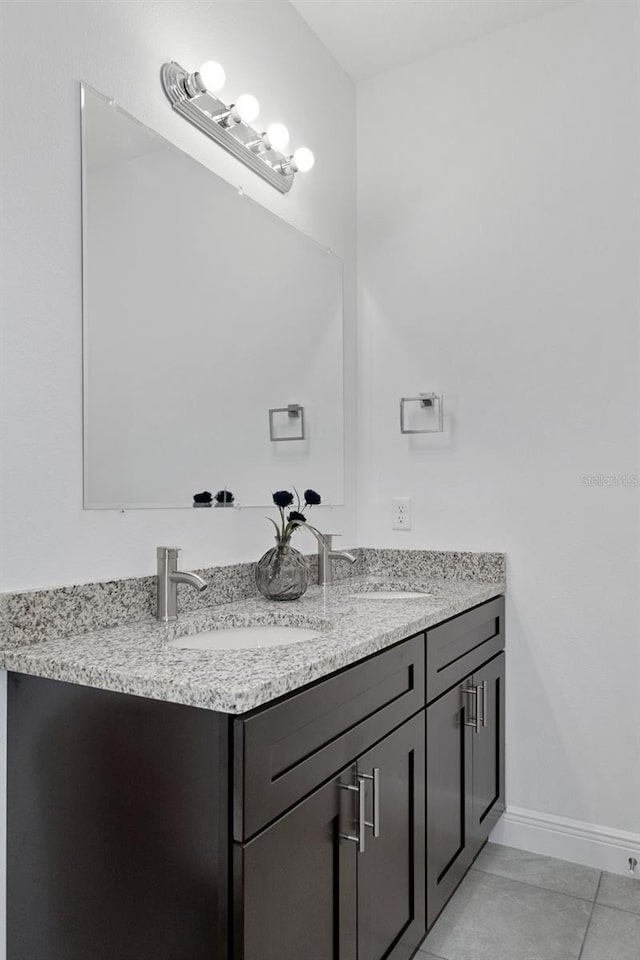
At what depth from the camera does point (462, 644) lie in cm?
184

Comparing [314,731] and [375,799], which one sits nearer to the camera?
[314,731]

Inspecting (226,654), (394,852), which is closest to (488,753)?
(394,852)

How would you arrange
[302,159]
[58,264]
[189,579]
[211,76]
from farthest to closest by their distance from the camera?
[302,159] < [211,76] < [189,579] < [58,264]

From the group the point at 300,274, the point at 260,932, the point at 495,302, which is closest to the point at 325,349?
the point at 300,274

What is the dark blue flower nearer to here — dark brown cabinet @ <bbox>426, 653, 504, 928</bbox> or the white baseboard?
dark brown cabinet @ <bbox>426, 653, 504, 928</bbox>

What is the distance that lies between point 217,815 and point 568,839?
5.28 feet

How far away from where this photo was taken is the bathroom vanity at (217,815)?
3.10ft

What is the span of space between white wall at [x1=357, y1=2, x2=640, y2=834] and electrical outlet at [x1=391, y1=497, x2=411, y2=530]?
0.03 m

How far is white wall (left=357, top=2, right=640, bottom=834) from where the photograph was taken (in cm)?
205

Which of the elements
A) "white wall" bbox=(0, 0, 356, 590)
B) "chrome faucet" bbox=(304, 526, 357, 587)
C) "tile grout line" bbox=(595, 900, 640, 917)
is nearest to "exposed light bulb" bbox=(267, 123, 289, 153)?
"white wall" bbox=(0, 0, 356, 590)

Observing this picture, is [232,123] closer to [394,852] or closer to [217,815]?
[217,815]

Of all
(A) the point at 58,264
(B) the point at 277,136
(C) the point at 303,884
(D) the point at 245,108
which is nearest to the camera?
(C) the point at 303,884

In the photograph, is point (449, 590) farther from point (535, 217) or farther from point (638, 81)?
point (638, 81)

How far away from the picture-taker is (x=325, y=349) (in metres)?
2.32
